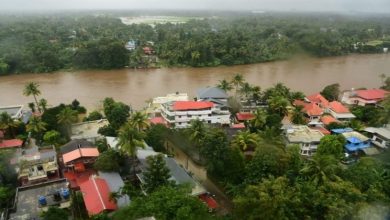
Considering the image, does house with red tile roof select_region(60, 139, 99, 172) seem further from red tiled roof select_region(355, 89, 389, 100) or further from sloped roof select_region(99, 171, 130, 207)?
red tiled roof select_region(355, 89, 389, 100)

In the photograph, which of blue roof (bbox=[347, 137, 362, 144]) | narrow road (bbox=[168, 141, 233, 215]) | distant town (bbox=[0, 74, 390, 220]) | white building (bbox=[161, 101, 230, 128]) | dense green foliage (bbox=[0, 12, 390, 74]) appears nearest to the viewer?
distant town (bbox=[0, 74, 390, 220])

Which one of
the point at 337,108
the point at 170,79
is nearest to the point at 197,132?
the point at 337,108

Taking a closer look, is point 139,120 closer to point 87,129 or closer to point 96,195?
point 96,195

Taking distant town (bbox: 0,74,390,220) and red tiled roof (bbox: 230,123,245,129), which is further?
red tiled roof (bbox: 230,123,245,129)

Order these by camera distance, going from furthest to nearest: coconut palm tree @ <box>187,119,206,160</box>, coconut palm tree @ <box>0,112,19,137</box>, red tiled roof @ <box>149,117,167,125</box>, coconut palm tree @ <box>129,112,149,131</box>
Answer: red tiled roof @ <box>149,117,167,125</box>, coconut palm tree @ <box>0,112,19,137</box>, coconut palm tree @ <box>129,112,149,131</box>, coconut palm tree @ <box>187,119,206,160</box>

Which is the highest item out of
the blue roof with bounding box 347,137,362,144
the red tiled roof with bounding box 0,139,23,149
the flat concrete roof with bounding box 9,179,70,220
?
the blue roof with bounding box 347,137,362,144

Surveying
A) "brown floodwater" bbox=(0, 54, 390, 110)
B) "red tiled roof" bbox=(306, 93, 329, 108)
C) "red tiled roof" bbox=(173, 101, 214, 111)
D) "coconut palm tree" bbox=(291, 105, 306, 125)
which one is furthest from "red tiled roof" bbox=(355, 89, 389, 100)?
"red tiled roof" bbox=(173, 101, 214, 111)

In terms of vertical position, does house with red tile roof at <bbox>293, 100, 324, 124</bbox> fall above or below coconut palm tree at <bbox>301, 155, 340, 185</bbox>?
below

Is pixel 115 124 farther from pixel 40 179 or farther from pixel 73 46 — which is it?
pixel 73 46
